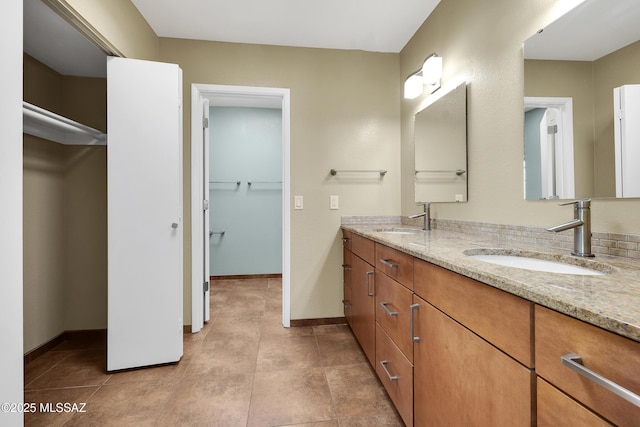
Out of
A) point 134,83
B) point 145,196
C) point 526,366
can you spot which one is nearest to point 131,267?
point 145,196

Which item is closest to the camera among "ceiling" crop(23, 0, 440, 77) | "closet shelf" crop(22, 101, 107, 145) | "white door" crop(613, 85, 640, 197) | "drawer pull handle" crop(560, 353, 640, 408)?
"drawer pull handle" crop(560, 353, 640, 408)

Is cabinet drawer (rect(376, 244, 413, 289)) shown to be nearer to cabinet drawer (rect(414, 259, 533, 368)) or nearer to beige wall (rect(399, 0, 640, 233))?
cabinet drawer (rect(414, 259, 533, 368))

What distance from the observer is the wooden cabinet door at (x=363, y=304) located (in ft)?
5.57

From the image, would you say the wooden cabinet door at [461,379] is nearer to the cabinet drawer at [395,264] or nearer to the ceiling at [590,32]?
the cabinet drawer at [395,264]

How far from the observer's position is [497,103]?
1458 mm

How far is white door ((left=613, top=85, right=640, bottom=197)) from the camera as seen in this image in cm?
90

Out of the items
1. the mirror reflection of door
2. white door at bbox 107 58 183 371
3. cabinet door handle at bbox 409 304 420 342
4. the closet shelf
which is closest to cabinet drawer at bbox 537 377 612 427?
cabinet door handle at bbox 409 304 420 342

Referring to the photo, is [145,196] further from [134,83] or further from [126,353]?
[126,353]

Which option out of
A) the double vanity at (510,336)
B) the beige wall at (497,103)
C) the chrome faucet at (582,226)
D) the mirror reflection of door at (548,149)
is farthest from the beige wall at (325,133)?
the chrome faucet at (582,226)

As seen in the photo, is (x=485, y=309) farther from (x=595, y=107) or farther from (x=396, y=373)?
(x=595, y=107)

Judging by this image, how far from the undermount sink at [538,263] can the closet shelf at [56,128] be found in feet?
7.41

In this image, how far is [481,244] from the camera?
4.33 feet

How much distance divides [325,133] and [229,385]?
201 cm

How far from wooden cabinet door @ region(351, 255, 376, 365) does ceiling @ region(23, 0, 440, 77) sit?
181 centimetres
